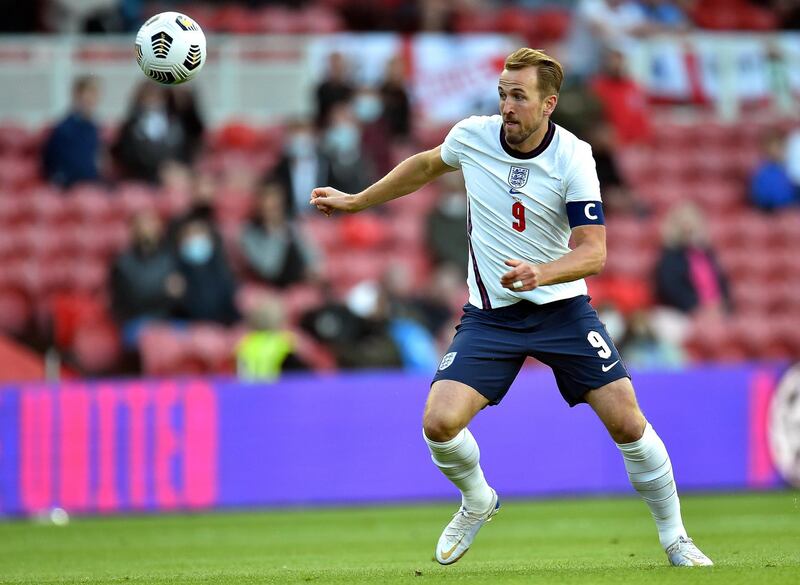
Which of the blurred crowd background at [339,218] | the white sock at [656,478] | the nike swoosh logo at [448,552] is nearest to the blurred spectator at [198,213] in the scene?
the blurred crowd background at [339,218]

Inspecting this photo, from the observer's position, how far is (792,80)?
771 inches

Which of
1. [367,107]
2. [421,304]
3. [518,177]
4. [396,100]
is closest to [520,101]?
[518,177]

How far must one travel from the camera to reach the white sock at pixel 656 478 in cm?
703

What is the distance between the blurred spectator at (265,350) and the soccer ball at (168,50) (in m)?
5.96

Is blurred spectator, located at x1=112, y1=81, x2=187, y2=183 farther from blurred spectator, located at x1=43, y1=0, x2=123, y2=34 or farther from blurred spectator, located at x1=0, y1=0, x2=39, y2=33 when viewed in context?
blurred spectator, located at x1=0, y1=0, x2=39, y2=33

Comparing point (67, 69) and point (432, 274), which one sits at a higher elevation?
→ point (67, 69)

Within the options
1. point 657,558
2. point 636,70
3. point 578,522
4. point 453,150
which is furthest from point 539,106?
point 636,70

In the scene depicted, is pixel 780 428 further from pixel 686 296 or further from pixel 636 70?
pixel 636 70

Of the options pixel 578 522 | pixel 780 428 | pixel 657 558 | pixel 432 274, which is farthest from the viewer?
pixel 432 274

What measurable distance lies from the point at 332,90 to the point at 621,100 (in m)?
3.89

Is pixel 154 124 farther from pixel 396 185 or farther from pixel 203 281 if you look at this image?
pixel 396 185

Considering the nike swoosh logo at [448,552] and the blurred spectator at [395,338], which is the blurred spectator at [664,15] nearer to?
the blurred spectator at [395,338]

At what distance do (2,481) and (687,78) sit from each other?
35.7 ft

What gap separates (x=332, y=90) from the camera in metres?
17.0
